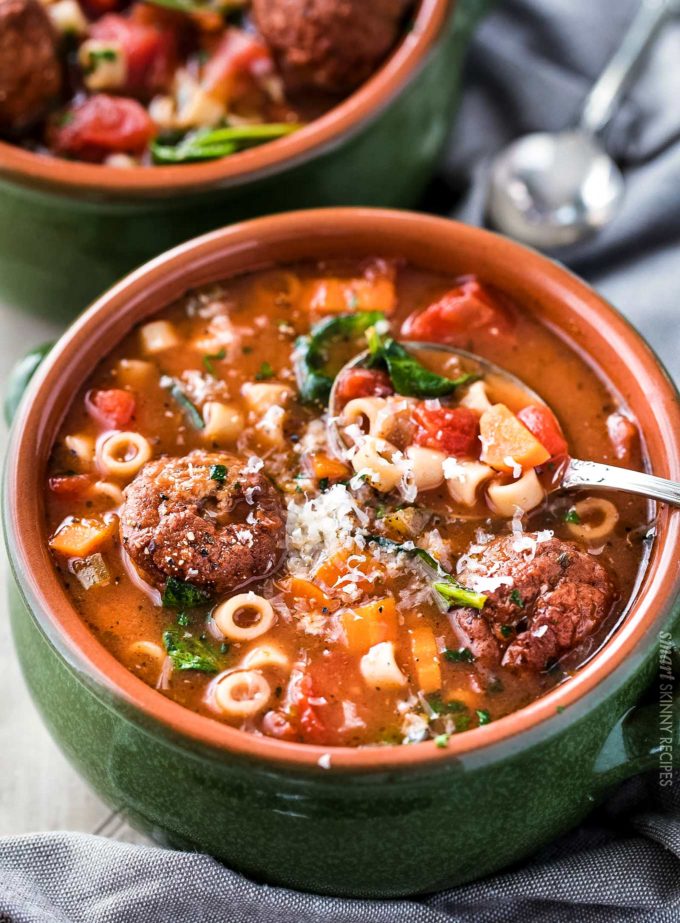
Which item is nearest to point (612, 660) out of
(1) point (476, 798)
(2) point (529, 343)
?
(1) point (476, 798)

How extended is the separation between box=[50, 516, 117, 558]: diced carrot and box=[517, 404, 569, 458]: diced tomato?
3.94 ft

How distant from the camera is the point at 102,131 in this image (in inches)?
179

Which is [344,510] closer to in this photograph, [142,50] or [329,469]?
[329,469]

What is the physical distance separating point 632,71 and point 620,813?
3027mm

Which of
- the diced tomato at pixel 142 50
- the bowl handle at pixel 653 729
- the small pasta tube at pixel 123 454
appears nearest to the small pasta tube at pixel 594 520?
the bowl handle at pixel 653 729

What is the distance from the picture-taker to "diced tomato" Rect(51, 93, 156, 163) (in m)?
4.55

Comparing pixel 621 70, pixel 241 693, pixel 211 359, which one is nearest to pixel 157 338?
pixel 211 359

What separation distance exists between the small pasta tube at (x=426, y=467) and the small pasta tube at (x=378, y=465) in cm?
4

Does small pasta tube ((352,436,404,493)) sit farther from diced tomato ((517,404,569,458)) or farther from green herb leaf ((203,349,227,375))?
green herb leaf ((203,349,227,375))

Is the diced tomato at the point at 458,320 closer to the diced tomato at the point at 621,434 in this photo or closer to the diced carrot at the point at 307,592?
the diced tomato at the point at 621,434

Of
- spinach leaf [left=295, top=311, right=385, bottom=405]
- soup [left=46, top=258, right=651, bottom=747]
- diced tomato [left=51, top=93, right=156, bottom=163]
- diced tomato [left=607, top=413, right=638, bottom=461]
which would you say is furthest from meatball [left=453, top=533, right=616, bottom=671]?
diced tomato [left=51, top=93, right=156, bottom=163]

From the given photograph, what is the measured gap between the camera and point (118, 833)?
3834mm

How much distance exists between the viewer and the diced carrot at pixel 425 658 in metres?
3.18

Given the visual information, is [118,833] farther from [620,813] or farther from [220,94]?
[220,94]
